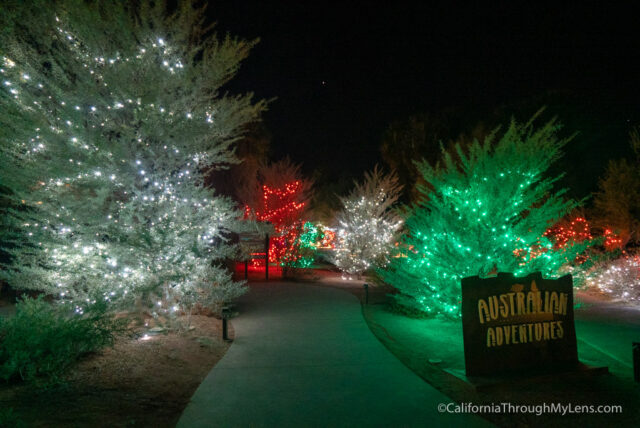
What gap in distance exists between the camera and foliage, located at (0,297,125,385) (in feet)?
17.6

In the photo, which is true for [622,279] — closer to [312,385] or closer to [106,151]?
[312,385]

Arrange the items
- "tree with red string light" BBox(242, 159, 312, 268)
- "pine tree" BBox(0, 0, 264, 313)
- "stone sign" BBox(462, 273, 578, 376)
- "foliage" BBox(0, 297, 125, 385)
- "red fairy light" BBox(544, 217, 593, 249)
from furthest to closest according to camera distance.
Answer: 1. "tree with red string light" BBox(242, 159, 312, 268)
2. "red fairy light" BBox(544, 217, 593, 249)
3. "pine tree" BBox(0, 0, 264, 313)
4. "stone sign" BBox(462, 273, 578, 376)
5. "foliage" BBox(0, 297, 125, 385)

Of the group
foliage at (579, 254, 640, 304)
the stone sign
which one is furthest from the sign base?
foliage at (579, 254, 640, 304)

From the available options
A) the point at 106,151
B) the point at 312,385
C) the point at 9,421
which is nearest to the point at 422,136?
the point at 106,151

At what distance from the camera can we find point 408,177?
27.0 metres

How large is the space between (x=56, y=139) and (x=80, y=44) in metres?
2.26

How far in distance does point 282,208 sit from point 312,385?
1450 centimetres

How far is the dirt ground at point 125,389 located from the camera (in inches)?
176

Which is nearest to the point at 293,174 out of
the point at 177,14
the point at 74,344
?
the point at 177,14

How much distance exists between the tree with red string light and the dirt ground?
1175 cm

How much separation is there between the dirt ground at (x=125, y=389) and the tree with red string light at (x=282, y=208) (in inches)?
463

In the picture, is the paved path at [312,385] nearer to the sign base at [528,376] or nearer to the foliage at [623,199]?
the sign base at [528,376]

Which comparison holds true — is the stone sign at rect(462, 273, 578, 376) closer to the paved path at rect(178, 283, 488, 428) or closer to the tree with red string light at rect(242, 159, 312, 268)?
the paved path at rect(178, 283, 488, 428)

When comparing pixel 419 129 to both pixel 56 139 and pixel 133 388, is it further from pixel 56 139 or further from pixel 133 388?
pixel 133 388
